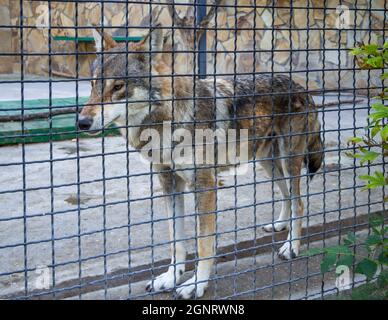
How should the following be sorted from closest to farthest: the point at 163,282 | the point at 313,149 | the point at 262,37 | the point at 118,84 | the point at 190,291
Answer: the point at 118,84 → the point at 190,291 → the point at 163,282 → the point at 313,149 → the point at 262,37

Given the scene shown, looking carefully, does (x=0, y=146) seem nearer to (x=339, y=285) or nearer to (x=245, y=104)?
(x=245, y=104)

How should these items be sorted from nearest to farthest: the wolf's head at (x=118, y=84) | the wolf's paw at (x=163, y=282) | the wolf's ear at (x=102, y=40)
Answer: the wolf's head at (x=118, y=84), the wolf's ear at (x=102, y=40), the wolf's paw at (x=163, y=282)

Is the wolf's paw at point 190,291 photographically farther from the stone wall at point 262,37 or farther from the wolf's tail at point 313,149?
the stone wall at point 262,37

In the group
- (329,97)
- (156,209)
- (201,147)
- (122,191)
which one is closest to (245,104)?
(201,147)

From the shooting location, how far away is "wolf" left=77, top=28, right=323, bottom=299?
2737 mm

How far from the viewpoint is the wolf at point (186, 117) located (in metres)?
2.74

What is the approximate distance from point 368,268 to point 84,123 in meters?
1.60

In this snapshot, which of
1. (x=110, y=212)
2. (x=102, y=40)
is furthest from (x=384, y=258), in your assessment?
(x=110, y=212)

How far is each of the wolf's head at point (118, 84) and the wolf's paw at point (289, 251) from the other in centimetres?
151

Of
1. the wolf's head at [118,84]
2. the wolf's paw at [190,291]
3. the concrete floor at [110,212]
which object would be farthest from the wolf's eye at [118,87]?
the wolf's paw at [190,291]

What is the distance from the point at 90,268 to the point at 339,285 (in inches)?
62.0

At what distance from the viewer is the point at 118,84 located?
2.86 m

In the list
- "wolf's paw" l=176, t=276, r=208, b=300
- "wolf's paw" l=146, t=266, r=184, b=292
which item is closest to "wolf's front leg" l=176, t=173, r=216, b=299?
"wolf's paw" l=176, t=276, r=208, b=300

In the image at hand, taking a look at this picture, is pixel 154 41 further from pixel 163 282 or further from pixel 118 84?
pixel 163 282
